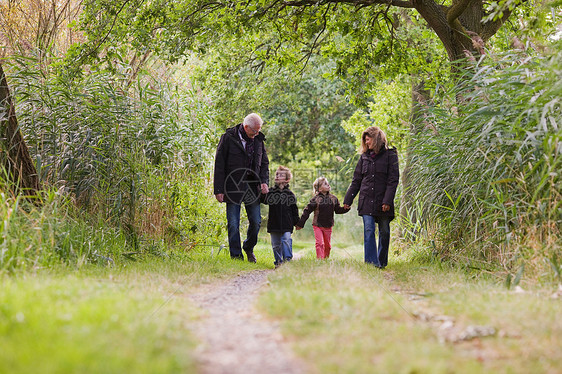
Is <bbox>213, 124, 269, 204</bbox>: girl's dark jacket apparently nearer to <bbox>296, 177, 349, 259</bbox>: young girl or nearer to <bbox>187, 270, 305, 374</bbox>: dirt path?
<bbox>296, 177, 349, 259</bbox>: young girl

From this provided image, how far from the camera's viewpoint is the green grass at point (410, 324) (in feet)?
7.99

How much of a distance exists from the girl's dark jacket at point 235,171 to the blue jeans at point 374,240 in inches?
66.3

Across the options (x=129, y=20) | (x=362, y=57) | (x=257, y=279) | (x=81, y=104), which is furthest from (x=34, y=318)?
(x=362, y=57)

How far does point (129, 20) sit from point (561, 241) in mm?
7244

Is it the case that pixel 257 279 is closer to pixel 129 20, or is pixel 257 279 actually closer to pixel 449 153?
pixel 449 153

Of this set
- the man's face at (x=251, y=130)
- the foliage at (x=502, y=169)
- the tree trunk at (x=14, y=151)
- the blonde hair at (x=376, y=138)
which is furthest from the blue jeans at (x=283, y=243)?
the tree trunk at (x=14, y=151)

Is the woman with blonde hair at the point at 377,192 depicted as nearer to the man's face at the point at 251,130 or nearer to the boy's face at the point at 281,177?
the boy's face at the point at 281,177

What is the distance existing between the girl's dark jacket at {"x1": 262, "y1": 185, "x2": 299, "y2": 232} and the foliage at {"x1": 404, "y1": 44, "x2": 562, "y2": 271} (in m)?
1.99

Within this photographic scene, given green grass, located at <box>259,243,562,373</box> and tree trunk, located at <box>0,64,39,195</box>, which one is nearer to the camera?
green grass, located at <box>259,243,562,373</box>

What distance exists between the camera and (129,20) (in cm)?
873

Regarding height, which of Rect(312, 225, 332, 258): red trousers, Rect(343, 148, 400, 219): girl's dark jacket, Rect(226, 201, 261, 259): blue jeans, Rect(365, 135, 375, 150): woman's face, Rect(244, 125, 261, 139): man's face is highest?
Rect(244, 125, 261, 139): man's face

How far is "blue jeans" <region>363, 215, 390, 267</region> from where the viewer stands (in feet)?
22.7

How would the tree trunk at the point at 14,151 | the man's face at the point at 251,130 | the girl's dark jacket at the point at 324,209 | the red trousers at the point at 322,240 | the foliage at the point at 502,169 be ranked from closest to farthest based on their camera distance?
the foliage at the point at 502,169
the tree trunk at the point at 14,151
the man's face at the point at 251,130
the girl's dark jacket at the point at 324,209
the red trousers at the point at 322,240

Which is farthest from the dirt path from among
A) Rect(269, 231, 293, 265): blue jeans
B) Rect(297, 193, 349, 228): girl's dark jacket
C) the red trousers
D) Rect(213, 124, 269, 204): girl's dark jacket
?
the red trousers
